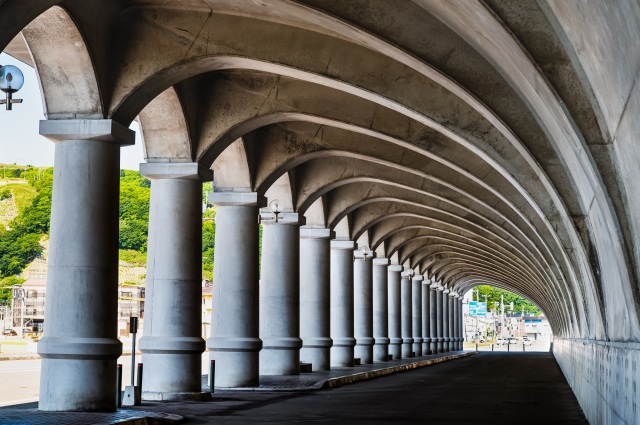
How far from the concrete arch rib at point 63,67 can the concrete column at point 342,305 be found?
73.4ft

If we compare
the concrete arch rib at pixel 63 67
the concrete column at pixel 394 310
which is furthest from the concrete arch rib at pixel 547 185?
the concrete column at pixel 394 310

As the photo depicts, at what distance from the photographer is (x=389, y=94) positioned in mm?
18891

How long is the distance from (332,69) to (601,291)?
7.78m

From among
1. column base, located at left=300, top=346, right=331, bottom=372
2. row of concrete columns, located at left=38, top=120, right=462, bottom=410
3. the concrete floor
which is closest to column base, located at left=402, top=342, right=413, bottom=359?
column base, located at left=300, top=346, right=331, bottom=372

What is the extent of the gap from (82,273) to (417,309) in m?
47.4

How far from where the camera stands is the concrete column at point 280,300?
28.7 meters

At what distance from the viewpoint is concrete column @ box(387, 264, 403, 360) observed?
5256 centimetres

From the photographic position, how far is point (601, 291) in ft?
41.5

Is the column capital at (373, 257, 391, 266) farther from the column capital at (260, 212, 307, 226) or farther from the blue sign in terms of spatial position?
the blue sign

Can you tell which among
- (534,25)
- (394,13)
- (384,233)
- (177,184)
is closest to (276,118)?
(177,184)

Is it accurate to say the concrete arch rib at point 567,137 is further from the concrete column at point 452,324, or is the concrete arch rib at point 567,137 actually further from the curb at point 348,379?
the concrete column at point 452,324

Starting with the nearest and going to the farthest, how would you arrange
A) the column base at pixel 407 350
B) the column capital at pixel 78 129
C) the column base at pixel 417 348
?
the column capital at pixel 78 129
the column base at pixel 407 350
the column base at pixel 417 348

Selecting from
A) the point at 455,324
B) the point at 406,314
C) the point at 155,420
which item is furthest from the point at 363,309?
the point at 455,324

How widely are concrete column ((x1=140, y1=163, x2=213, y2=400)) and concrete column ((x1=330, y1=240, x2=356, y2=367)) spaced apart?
676 inches
